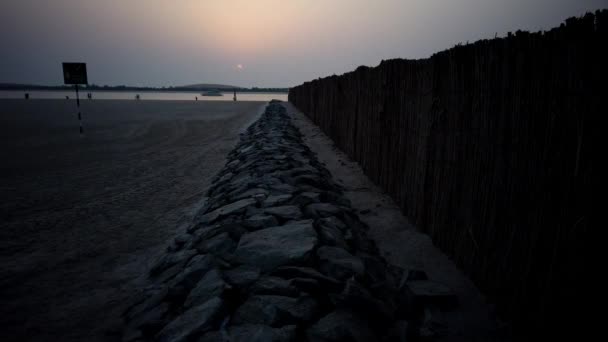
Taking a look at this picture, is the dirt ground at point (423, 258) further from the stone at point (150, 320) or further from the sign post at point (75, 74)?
the sign post at point (75, 74)

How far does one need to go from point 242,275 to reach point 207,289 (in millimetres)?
230

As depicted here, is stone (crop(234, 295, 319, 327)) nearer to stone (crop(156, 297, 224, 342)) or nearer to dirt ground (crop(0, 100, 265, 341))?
stone (crop(156, 297, 224, 342))

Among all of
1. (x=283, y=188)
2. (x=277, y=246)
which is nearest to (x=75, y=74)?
(x=283, y=188)

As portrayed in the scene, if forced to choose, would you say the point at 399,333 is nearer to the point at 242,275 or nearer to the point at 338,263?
the point at 338,263

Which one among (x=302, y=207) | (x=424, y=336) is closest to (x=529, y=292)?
(x=424, y=336)

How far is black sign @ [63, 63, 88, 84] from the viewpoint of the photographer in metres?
13.2

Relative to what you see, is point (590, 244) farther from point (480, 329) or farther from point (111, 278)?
point (111, 278)

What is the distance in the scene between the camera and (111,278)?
283 centimetres

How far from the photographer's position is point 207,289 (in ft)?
6.99

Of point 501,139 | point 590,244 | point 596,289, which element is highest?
point 501,139

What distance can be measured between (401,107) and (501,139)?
198 cm

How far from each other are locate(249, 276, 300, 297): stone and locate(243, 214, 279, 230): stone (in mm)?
862

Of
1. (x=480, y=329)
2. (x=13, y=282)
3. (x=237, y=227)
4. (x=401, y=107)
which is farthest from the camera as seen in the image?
(x=401, y=107)

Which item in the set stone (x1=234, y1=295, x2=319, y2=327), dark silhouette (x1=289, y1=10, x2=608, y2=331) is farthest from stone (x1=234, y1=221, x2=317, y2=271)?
dark silhouette (x1=289, y1=10, x2=608, y2=331)
